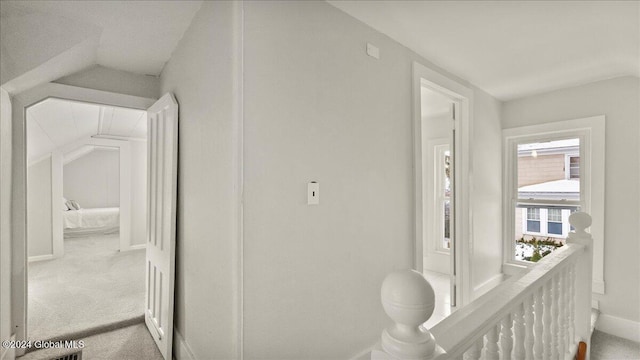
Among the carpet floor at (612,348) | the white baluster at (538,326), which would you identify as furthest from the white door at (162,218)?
the carpet floor at (612,348)

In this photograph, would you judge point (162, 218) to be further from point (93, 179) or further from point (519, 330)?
point (93, 179)

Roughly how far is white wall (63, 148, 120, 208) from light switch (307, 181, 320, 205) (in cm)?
759

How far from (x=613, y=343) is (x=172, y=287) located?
353 centimetres

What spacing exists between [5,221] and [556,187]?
4.60 metres

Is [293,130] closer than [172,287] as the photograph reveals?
Yes

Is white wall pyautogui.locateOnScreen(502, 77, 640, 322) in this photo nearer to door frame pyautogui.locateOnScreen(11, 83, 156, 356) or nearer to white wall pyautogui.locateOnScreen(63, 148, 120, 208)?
door frame pyautogui.locateOnScreen(11, 83, 156, 356)

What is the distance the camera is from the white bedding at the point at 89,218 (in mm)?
6184

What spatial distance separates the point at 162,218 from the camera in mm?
2074

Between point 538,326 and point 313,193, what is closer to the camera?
point 538,326

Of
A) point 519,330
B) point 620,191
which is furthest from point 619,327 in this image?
point 519,330

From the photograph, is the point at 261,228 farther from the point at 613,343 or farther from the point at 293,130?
the point at 613,343

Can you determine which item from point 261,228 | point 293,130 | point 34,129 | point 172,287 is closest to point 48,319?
point 172,287

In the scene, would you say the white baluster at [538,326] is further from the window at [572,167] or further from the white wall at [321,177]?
the window at [572,167]

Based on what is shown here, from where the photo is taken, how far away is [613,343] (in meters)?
2.38
